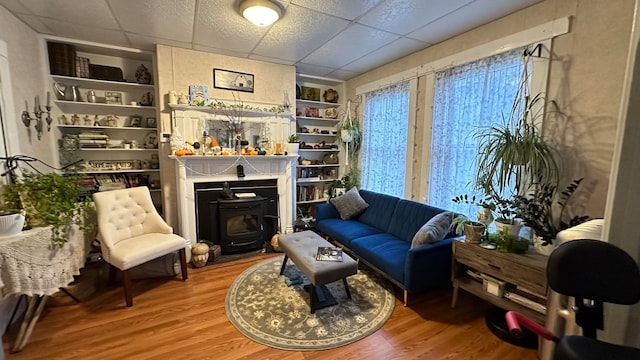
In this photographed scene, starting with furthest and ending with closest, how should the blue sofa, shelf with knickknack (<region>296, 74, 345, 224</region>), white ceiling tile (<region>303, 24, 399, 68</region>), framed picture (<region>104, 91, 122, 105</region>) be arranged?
shelf with knickknack (<region>296, 74, 345, 224</region>) → framed picture (<region>104, 91, 122, 105</region>) → white ceiling tile (<region>303, 24, 399, 68</region>) → the blue sofa

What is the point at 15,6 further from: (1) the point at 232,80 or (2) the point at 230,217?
(2) the point at 230,217

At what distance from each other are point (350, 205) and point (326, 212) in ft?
1.20

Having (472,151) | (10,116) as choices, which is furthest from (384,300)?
(10,116)

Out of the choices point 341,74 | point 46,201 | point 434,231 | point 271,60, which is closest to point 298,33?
point 271,60

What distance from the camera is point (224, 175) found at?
136 inches

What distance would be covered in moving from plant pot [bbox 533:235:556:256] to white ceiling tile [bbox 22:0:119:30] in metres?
3.90

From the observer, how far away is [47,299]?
2.21 metres

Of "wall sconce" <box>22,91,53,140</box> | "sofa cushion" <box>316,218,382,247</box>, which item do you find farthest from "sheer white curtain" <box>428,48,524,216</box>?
"wall sconce" <box>22,91,53,140</box>

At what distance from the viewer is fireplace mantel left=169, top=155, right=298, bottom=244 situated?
320 cm

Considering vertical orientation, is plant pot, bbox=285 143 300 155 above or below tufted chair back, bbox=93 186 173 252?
above

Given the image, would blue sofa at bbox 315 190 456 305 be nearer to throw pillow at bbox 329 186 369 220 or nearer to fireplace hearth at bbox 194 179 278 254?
throw pillow at bbox 329 186 369 220

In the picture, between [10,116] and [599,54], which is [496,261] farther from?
[10,116]

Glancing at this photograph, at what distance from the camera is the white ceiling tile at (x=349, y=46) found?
266cm

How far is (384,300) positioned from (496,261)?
991mm
